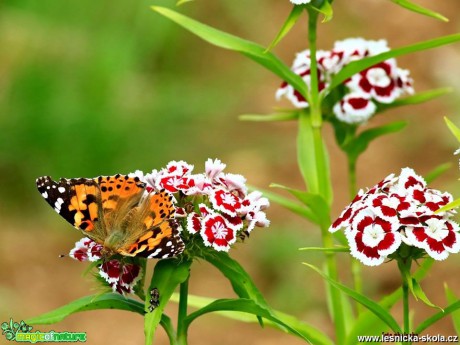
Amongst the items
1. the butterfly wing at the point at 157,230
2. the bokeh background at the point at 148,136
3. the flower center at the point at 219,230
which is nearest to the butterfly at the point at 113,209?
the butterfly wing at the point at 157,230

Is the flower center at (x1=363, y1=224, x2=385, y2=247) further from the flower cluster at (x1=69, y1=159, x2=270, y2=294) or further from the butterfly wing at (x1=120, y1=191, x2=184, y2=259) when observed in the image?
the butterfly wing at (x1=120, y1=191, x2=184, y2=259)

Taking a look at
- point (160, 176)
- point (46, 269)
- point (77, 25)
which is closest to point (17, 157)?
point (46, 269)

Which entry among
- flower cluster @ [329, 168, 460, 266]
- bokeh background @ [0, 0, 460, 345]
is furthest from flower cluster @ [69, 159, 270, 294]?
bokeh background @ [0, 0, 460, 345]

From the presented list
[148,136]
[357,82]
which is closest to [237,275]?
[357,82]

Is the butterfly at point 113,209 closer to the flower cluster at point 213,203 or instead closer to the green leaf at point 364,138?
the flower cluster at point 213,203

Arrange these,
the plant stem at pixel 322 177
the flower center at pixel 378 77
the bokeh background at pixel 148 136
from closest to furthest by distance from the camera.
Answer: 1. the plant stem at pixel 322 177
2. the flower center at pixel 378 77
3. the bokeh background at pixel 148 136

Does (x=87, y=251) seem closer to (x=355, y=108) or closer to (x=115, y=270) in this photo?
(x=115, y=270)

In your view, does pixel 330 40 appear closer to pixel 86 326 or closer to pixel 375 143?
pixel 375 143
